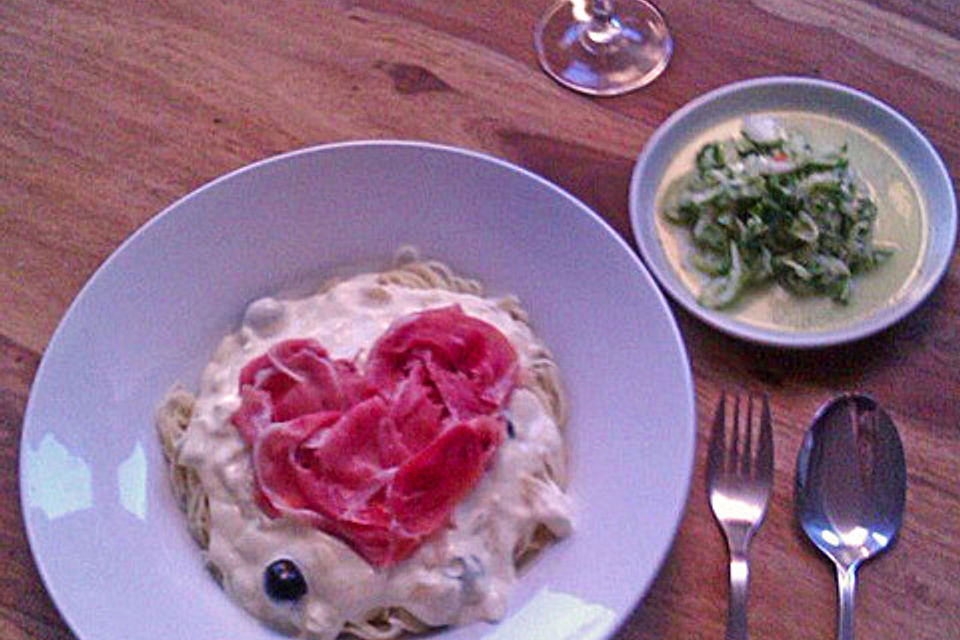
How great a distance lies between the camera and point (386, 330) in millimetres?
1472

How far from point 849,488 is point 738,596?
206 mm

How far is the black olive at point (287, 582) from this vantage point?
129cm

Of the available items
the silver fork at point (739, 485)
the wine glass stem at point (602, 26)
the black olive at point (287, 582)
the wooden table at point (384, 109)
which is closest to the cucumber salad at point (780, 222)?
the wooden table at point (384, 109)

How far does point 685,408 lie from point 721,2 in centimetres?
90

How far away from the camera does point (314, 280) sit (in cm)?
159

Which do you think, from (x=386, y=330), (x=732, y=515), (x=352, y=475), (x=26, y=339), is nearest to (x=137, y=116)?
(x=26, y=339)

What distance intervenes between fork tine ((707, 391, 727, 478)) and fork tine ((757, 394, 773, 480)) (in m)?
0.05

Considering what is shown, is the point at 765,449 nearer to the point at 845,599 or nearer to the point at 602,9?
the point at 845,599

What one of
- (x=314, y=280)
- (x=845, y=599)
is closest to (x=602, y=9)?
(x=314, y=280)

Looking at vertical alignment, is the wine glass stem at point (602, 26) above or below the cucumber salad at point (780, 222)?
above

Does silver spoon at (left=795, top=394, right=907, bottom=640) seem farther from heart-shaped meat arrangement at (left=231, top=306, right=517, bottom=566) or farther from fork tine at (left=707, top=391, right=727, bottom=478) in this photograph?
heart-shaped meat arrangement at (left=231, top=306, right=517, bottom=566)

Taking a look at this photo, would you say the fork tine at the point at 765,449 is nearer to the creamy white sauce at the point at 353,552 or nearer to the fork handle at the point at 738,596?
the fork handle at the point at 738,596

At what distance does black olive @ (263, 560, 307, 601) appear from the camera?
1292 millimetres

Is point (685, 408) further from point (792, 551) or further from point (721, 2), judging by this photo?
point (721, 2)
